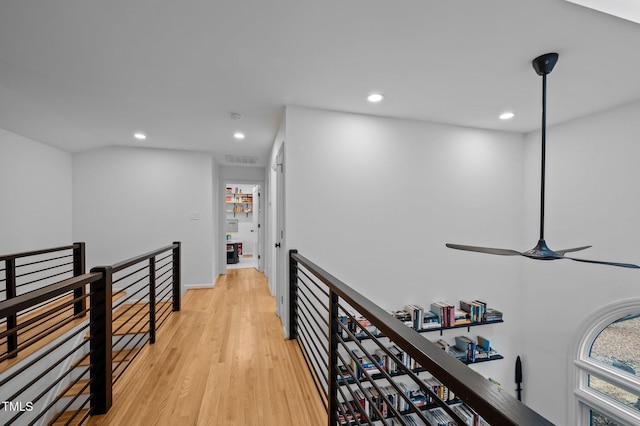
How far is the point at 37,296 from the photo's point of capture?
113 centimetres

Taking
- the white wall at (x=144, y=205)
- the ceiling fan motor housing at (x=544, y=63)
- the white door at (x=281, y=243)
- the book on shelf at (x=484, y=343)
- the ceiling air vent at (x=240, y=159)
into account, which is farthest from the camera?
the ceiling air vent at (x=240, y=159)

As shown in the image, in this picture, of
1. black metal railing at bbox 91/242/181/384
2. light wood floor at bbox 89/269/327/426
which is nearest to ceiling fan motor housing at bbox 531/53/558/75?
light wood floor at bbox 89/269/327/426

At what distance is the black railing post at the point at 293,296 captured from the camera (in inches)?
108

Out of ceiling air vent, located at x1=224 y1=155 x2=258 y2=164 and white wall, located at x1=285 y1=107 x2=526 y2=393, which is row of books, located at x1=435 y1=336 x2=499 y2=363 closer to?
white wall, located at x1=285 y1=107 x2=526 y2=393

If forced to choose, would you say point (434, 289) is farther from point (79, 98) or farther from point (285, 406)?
point (79, 98)

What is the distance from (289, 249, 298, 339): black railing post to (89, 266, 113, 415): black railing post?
1.48m

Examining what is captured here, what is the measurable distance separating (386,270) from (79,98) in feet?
12.1

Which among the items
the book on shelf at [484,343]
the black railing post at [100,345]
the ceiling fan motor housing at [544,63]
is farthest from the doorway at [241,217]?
the ceiling fan motor housing at [544,63]

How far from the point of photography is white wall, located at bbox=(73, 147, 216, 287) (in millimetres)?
4387

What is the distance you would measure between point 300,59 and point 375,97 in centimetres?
93

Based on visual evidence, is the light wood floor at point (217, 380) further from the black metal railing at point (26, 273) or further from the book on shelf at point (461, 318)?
the book on shelf at point (461, 318)

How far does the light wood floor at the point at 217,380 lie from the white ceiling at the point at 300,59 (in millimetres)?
2404

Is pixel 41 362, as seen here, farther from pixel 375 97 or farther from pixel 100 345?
pixel 375 97

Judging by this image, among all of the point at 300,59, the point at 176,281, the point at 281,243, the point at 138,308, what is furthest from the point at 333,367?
the point at 138,308
